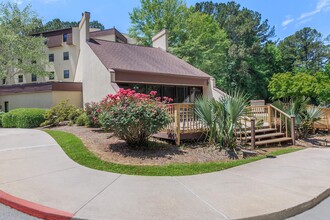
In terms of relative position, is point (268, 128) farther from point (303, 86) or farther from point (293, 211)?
point (303, 86)

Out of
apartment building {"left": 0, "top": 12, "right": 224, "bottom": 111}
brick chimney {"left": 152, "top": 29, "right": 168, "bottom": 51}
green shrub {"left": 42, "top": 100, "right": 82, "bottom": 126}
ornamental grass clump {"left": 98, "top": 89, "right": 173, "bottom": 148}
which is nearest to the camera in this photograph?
ornamental grass clump {"left": 98, "top": 89, "right": 173, "bottom": 148}

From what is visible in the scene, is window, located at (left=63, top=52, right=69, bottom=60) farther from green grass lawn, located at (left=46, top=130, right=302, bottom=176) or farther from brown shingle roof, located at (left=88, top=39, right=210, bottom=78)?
green grass lawn, located at (left=46, top=130, right=302, bottom=176)

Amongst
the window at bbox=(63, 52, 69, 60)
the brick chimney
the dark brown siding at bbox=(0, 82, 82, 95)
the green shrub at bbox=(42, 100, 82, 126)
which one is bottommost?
the green shrub at bbox=(42, 100, 82, 126)

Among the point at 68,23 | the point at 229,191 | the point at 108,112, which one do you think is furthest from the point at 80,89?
the point at 68,23

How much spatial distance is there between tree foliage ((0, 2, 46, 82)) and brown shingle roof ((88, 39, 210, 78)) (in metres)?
11.6

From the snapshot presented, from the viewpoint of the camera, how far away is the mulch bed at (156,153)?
6422mm

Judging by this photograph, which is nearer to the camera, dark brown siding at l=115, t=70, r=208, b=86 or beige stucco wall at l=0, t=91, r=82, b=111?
dark brown siding at l=115, t=70, r=208, b=86

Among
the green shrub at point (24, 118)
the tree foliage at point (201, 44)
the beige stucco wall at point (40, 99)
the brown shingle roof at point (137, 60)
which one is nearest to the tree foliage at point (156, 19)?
the tree foliage at point (201, 44)

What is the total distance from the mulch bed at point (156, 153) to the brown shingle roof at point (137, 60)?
6564 mm

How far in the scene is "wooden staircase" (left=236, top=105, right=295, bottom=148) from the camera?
9.19m

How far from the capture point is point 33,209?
3576 millimetres

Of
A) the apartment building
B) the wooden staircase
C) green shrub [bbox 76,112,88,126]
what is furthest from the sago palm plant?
green shrub [bbox 76,112,88,126]

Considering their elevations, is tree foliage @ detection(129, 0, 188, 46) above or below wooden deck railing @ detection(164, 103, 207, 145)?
above

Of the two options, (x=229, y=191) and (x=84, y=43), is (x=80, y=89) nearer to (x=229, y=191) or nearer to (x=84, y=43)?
(x=84, y=43)
